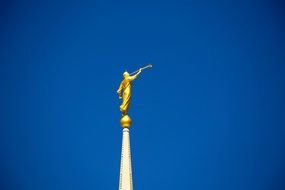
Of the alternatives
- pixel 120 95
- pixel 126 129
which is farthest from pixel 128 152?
pixel 120 95

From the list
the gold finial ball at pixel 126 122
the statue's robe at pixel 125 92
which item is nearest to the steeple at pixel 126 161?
the gold finial ball at pixel 126 122

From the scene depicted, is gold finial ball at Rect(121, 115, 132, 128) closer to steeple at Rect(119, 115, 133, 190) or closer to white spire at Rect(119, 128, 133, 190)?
steeple at Rect(119, 115, 133, 190)

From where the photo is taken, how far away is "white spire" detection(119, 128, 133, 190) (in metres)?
25.3

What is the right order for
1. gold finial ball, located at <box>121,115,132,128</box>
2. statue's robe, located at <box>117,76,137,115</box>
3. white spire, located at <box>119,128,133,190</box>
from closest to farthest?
white spire, located at <box>119,128,133,190</box>, gold finial ball, located at <box>121,115,132,128</box>, statue's robe, located at <box>117,76,137,115</box>

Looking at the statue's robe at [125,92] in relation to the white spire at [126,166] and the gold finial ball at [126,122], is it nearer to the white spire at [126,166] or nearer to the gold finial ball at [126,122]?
the gold finial ball at [126,122]

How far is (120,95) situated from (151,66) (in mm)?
2668

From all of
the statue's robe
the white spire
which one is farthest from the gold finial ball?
the statue's robe

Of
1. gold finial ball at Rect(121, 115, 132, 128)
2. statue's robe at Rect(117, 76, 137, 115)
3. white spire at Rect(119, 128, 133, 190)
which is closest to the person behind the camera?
white spire at Rect(119, 128, 133, 190)

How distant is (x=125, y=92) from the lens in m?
29.0

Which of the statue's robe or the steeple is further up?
the statue's robe

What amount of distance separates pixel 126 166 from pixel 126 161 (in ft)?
1.02

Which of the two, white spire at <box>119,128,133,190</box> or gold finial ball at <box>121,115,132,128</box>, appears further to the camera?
gold finial ball at <box>121,115,132,128</box>

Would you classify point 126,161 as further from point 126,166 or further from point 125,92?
point 125,92

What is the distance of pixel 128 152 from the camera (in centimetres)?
2678
